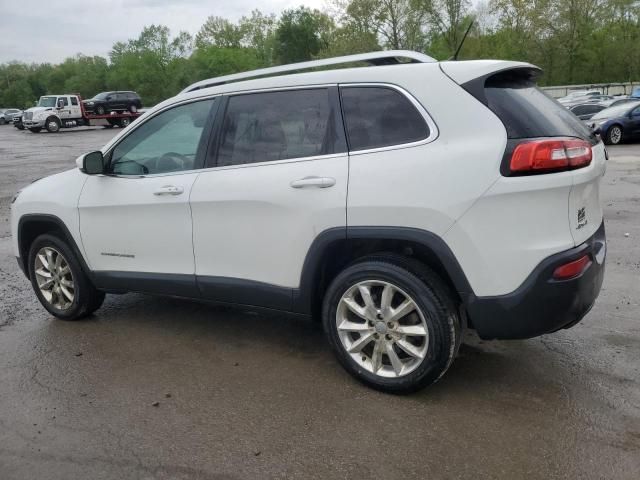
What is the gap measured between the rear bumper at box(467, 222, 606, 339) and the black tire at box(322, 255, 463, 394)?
15 cm

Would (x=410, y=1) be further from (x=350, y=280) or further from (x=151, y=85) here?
(x=350, y=280)

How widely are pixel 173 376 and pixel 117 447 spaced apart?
807 mm

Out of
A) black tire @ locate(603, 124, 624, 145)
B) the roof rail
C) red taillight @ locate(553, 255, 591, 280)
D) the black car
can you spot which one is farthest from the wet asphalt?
the black car

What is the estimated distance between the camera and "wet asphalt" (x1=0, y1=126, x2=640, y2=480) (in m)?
2.90

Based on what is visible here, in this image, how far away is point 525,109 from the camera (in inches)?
125

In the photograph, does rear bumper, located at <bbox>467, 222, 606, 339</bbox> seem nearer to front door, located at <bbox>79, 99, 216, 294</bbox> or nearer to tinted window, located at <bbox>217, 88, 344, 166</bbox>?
tinted window, located at <bbox>217, 88, 344, 166</bbox>

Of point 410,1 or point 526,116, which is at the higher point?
point 410,1

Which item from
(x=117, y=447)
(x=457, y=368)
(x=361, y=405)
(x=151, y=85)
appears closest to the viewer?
(x=117, y=447)

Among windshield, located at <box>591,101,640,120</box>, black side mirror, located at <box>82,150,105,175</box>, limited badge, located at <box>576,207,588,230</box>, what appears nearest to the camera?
limited badge, located at <box>576,207,588,230</box>

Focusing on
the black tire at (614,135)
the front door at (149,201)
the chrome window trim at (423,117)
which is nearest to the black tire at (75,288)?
the front door at (149,201)

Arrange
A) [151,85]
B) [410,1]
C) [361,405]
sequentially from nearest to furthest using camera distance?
[361,405] < [410,1] < [151,85]

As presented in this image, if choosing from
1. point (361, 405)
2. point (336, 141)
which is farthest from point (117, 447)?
point (336, 141)

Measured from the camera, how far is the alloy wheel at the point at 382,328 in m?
3.37

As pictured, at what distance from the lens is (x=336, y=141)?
3.55 m
